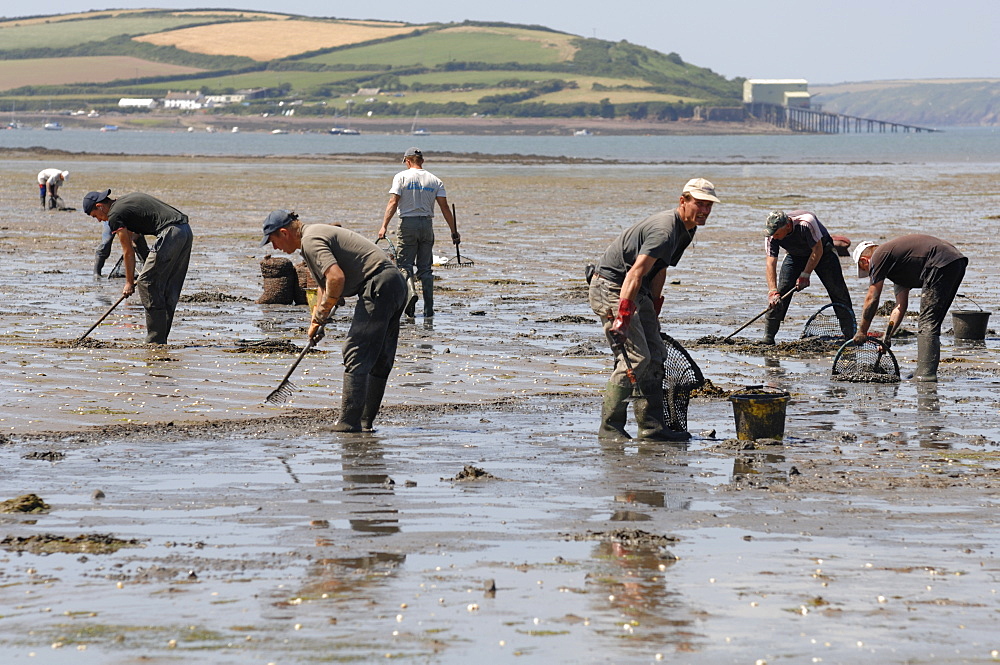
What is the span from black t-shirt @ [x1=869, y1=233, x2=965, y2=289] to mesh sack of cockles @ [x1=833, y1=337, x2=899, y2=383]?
72 centimetres

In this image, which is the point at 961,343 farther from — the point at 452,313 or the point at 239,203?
the point at 239,203

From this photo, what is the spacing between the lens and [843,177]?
62.5 m

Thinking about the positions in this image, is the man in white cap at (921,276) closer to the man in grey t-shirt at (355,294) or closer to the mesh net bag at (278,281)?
the man in grey t-shirt at (355,294)

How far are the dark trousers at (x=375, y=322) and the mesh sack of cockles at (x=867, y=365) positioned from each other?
4798 millimetres

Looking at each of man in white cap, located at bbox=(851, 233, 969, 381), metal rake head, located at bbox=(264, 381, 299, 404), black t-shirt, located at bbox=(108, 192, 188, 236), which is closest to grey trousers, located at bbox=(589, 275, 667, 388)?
metal rake head, located at bbox=(264, 381, 299, 404)

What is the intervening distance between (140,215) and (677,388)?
639 centimetres

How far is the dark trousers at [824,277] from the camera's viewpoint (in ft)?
47.9

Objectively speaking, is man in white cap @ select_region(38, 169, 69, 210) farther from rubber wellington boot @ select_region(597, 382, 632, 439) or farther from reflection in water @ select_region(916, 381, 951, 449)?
rubber wellington boot @ select_region(597, 382, 632, 439)

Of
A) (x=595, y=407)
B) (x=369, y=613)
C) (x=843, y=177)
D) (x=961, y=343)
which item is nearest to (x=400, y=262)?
(x=595, y=407)

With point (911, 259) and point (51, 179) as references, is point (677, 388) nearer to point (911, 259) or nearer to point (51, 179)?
point (911, 259)

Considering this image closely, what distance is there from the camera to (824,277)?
1470cm

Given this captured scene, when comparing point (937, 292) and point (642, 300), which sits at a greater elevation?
point (642, 300)

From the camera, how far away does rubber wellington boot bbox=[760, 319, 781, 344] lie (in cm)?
1491

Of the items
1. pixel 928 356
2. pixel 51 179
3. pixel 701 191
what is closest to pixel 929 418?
pixel 928 356
